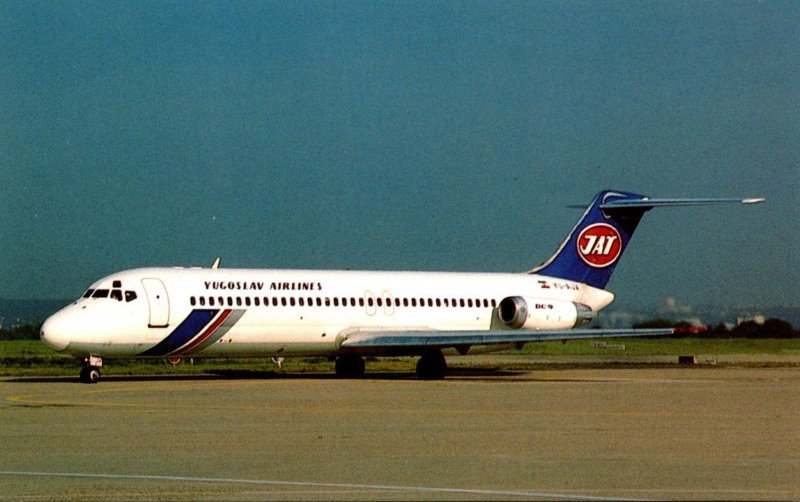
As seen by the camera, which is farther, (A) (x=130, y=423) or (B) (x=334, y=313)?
(B) (x=334, y=313)

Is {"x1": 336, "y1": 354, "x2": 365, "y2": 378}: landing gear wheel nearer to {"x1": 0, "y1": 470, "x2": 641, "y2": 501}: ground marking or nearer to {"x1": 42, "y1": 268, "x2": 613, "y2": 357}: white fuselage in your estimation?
{"x1": 42, "y1": 268, "x2": 613, "y2": 357}: white fuselage

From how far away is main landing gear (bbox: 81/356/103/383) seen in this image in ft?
117

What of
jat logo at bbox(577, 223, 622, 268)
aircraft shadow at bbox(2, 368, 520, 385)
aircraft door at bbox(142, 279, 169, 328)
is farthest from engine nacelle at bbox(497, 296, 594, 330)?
aircraft door at bbox(142, 279, 169, 328)

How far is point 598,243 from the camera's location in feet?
158

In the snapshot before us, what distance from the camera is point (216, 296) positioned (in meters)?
38.2

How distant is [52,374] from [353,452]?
90.7 feet

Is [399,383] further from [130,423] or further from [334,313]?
[130,423]

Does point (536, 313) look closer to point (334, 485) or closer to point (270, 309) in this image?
Answer: point (270, 309)

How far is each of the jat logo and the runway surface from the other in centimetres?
1601

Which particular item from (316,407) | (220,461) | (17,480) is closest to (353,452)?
(220,461)

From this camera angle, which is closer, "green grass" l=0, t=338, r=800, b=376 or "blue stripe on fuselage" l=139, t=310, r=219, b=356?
"blue stripe on fuselage" l=139, t=310, r=219, b=356

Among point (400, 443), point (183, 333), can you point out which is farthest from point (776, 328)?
point (400, 443)

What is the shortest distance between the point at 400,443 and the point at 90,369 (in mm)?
19654

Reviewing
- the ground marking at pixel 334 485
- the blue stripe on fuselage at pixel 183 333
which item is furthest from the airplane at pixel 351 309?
the ground marking at pixel 334 485
